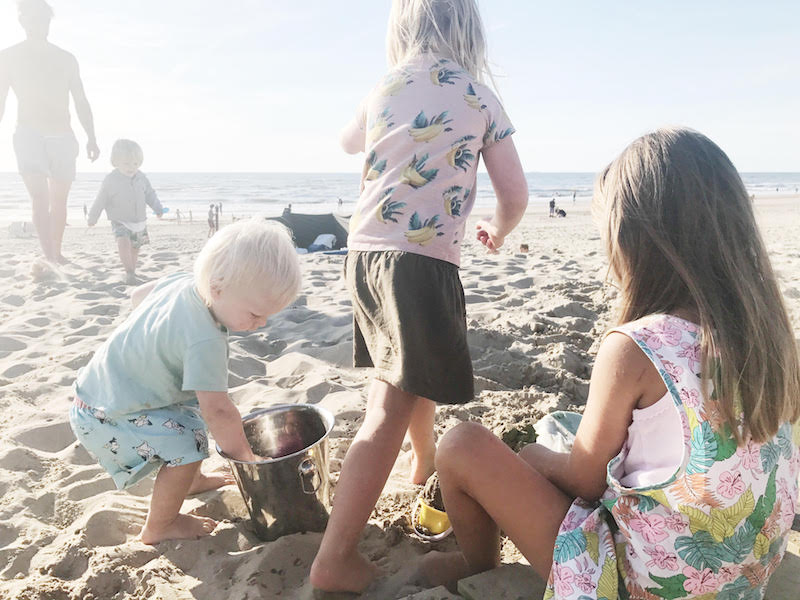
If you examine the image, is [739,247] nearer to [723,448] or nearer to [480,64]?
[723,448]

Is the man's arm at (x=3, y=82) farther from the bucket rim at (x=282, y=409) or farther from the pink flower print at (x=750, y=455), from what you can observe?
the pink flower print at (x=750, y=455)

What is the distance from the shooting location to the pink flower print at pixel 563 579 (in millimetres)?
1280

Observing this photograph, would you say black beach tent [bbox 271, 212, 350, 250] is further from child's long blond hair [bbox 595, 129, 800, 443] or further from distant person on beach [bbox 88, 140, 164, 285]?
child's long blond hair [bbox 595, 129, 800, 443]

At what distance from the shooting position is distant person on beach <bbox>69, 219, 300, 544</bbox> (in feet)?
5.95

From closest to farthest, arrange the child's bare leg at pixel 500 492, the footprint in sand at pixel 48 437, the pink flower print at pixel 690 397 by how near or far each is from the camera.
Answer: the pink flower print at pixel 690 397
the child's bare leg at pixel 500 492
the footprint in sand at pixel 48 437

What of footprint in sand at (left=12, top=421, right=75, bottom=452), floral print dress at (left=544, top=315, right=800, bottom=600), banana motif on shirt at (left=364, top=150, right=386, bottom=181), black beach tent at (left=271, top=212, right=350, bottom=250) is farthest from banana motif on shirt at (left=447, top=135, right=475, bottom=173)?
black beach tent at (left=271, top=212, right=350, bottom=250)

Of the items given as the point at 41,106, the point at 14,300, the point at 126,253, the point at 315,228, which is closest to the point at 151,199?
the point at 126,253

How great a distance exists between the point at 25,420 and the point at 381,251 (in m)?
1.87

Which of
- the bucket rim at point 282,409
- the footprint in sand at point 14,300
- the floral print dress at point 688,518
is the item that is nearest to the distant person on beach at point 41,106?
the footprint in sand at point 14,300

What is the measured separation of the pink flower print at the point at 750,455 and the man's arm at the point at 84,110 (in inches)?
246

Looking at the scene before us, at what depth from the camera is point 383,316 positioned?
6.21ft

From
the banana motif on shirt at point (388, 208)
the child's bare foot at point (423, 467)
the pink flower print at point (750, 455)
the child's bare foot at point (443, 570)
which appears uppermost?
the banana motif on shirt at point (388, 208)

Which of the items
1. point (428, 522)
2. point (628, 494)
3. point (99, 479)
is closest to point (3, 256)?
point (99, 479)

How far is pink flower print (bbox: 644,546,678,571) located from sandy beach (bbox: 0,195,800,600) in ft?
1.93
